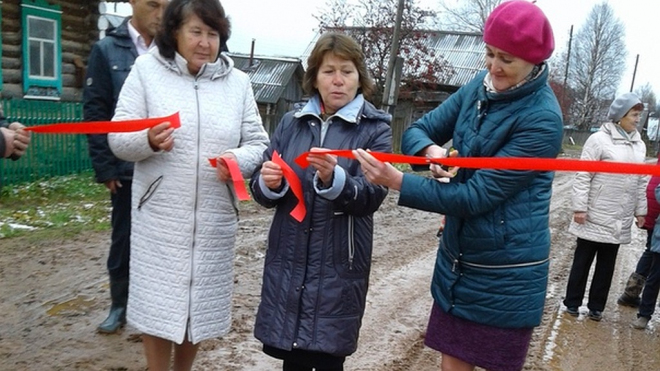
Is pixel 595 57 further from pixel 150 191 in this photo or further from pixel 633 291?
pixel 150 191

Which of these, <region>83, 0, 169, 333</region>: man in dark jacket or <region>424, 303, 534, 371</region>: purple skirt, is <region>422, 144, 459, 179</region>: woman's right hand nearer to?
<region>424, 303, 534, 371</region>: purple skirt

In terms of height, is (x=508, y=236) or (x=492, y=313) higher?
(x=508, y=236)

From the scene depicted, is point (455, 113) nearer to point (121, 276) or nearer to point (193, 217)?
point (193, 217)

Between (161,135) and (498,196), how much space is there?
1463 millimetres

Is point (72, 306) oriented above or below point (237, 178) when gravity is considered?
below

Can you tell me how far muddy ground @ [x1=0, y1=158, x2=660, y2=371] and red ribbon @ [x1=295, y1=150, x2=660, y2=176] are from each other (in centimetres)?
191

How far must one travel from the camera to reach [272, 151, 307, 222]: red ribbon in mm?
2545

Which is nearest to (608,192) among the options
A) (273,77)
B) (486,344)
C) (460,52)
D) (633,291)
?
(633,291)

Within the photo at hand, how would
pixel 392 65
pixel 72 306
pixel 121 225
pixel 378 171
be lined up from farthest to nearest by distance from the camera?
1. pixel 392 65
2. pixel 72 306
3. pixel 121 225
4. pixel 378 171

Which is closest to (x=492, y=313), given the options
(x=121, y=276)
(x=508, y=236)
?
(x=508, y=236)

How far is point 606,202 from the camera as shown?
527 cm

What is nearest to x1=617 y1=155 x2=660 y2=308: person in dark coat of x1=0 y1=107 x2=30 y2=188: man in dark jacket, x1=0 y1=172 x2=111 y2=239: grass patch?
x1=0 y1=107 x2=30 y2=188: man in dark jacket

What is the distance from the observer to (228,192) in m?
2.89

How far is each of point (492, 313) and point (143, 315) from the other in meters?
1.61
